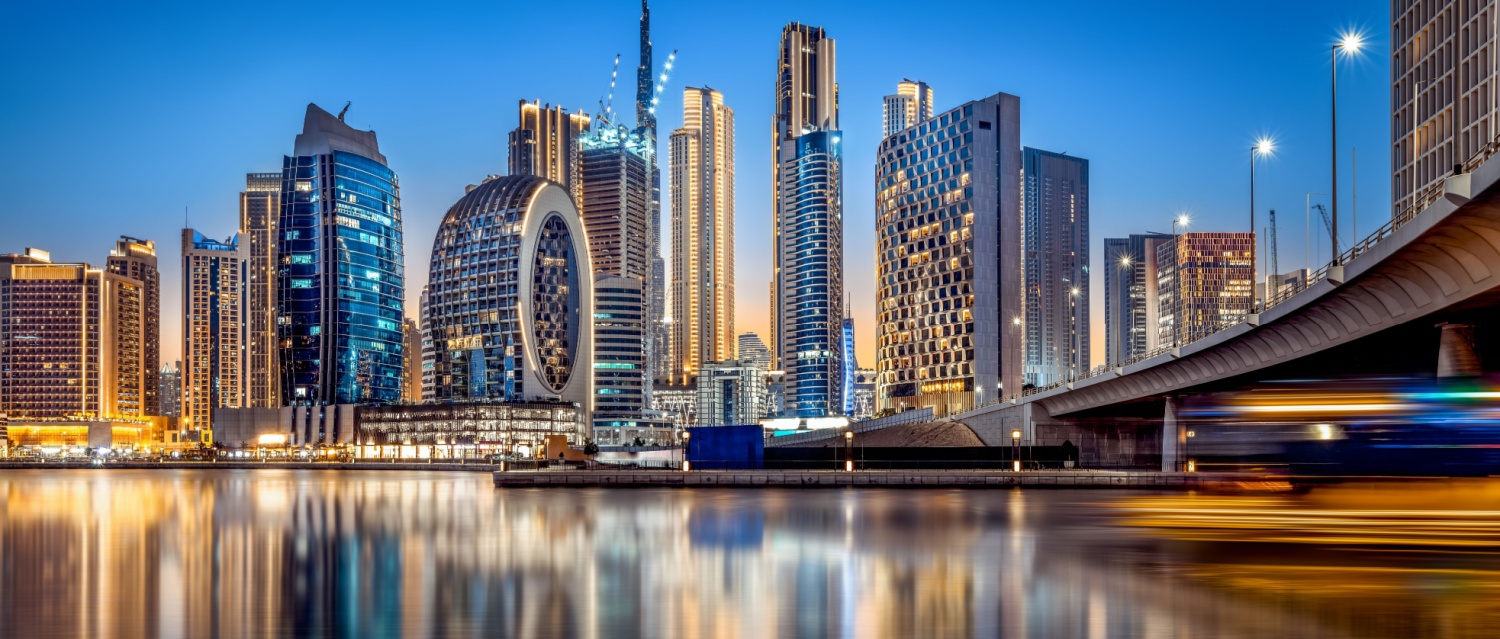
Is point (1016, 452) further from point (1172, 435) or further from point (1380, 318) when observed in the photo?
point (1380, 318)

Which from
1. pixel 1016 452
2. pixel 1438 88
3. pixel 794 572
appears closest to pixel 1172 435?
pixel 1016 452

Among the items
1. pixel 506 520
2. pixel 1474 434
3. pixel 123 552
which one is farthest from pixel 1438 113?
pixel 123 552

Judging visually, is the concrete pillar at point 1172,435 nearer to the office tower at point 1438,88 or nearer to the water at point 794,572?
the office tower at point 1438,88

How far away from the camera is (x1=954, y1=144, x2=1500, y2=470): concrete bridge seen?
38.8 meters

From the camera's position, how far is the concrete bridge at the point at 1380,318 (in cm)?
3884

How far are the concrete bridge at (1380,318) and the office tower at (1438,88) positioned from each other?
90.0 feet

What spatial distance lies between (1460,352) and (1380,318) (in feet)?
12.1

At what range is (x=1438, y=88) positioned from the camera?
4400 inches

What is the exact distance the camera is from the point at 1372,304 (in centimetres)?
5144

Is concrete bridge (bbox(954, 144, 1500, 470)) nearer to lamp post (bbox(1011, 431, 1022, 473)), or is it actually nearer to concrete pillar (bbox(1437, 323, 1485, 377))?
concrete pillar (bbox(1437, 323, 1485, 377))

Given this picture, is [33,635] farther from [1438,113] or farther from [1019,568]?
[1438,113]

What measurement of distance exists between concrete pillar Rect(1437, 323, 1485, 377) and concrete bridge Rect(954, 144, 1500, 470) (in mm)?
40

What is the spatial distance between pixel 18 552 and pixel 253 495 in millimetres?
52729

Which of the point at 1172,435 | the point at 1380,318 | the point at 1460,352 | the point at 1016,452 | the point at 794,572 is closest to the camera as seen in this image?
the point at 794,572
